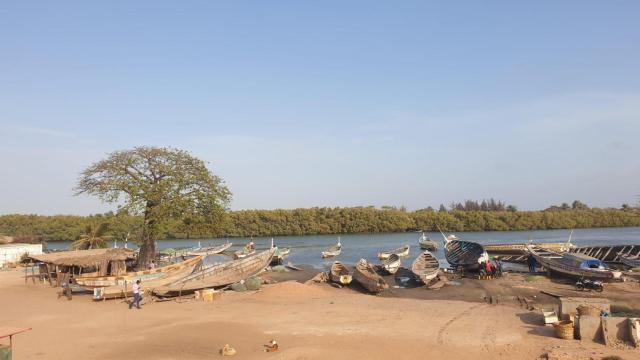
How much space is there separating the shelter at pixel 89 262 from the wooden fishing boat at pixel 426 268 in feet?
59.3

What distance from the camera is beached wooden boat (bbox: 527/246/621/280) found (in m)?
27.0

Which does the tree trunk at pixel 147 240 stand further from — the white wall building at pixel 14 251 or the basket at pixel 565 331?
the basket at pixel 565 331

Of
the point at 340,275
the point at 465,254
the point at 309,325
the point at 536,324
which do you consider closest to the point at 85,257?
the point at 340,275

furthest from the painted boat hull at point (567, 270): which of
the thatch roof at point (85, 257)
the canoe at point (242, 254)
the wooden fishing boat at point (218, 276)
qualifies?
the thatch roof at point (85, 257)

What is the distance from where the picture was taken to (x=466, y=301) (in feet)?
77.8

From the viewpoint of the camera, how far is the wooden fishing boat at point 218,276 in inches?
1000

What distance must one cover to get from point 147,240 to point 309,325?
56.6 feet

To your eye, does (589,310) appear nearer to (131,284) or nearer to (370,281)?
(370,281)

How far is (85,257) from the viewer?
28594 millimetres

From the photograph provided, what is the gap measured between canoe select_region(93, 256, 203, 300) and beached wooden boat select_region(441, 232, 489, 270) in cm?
1879

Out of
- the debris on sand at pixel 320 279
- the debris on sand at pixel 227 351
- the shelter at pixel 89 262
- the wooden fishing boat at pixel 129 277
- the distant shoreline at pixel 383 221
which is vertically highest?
the distant shoreline at pixel 383 221

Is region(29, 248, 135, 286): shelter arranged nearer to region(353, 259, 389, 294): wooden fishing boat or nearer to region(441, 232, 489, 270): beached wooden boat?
region(353, 259, 389, 294): wooden fishing boat

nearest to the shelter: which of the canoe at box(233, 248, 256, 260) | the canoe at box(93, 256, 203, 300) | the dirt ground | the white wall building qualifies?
the dirt ground

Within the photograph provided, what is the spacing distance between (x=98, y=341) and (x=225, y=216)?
1830 cm
